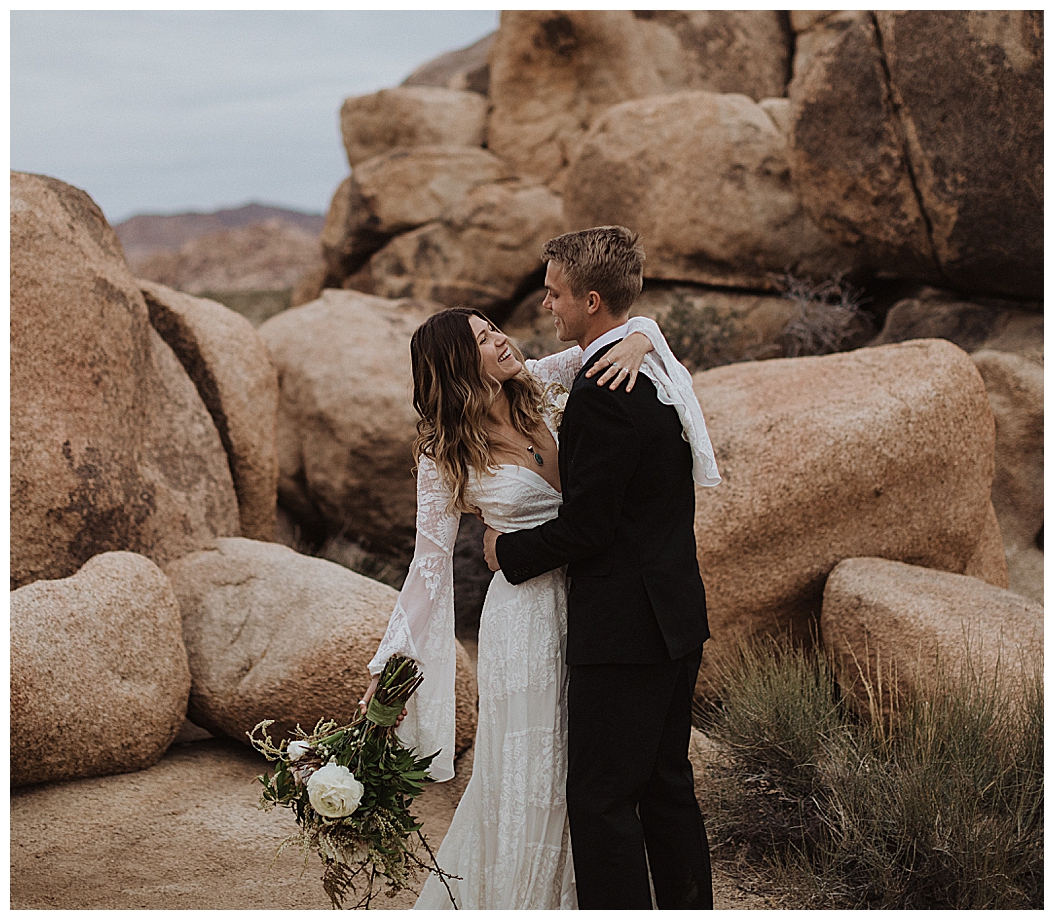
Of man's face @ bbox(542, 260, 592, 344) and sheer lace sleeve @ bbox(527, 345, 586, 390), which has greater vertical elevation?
man's face @ bbox(542, 260, 592, 344)

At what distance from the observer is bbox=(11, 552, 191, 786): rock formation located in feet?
14.7

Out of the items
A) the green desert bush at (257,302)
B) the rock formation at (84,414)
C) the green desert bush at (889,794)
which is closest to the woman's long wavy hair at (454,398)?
the green desert bush at (889,794)

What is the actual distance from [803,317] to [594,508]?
599cm

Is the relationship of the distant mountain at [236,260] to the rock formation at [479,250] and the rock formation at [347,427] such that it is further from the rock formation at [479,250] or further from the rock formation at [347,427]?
the rock formation at [347,427]

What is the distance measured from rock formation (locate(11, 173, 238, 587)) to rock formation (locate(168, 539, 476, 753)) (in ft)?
1.64

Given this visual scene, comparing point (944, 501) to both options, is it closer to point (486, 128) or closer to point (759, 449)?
point (759, 449)

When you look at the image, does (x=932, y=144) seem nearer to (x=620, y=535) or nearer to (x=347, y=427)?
(x=347, y=427)

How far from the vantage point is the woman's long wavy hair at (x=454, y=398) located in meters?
3.04

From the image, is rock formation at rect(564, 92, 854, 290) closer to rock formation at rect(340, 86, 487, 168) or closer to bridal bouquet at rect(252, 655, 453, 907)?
rock formation at rect(340, 86, 487, 168)

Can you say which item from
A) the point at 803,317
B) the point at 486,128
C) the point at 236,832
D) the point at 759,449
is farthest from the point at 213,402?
the point at 486,128

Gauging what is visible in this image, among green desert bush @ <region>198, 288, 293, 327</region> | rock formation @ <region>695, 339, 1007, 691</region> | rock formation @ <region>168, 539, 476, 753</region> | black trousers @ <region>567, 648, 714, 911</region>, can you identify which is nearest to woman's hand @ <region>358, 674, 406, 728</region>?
black trousers @ <region>567, 648, 714, 911</region>

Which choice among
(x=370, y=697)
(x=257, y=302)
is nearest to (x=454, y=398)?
(x=370, y=697)

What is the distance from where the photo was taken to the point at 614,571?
2854 mm

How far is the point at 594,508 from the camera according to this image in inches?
108
